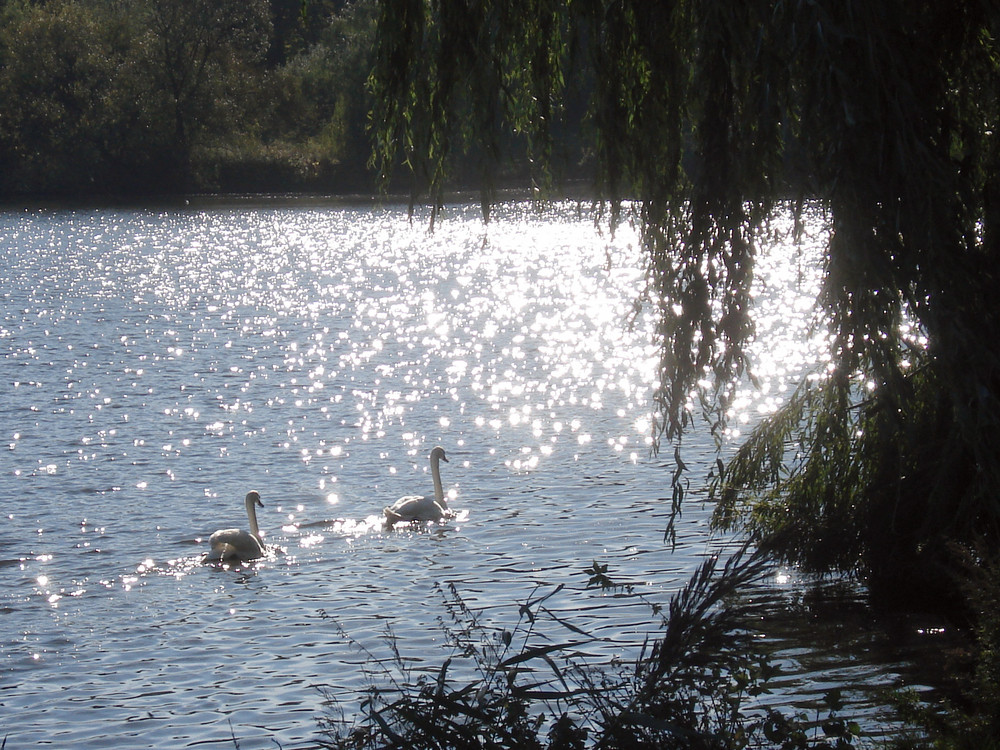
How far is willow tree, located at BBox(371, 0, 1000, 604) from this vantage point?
496 centimetres

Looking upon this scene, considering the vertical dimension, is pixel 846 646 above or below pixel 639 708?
below

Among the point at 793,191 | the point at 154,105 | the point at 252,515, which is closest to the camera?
the point at 793,191

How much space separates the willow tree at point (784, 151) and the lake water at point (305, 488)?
69cm

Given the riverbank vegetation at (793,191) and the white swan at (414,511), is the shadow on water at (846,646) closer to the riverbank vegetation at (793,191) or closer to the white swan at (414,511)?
the riverbank vegetation at (793,191)

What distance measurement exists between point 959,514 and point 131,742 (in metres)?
5.16

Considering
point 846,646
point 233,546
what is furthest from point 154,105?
A: point 846,646

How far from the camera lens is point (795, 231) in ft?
19.5

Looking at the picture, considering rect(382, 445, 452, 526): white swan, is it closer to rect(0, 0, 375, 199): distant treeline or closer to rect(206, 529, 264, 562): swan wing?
rect(206, 529, 264, 562): swan wing

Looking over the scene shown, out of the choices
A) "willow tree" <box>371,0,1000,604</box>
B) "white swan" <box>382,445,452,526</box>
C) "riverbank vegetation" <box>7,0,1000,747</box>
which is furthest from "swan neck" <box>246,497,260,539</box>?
"willow tree" <box>371,0,1000,604</box>

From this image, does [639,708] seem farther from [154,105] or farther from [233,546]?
[154,105]

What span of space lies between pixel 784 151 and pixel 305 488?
10.1m

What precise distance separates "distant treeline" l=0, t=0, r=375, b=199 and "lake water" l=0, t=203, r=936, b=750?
118 feet

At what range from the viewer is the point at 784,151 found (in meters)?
6.02

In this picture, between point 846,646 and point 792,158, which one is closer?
point 792,158
